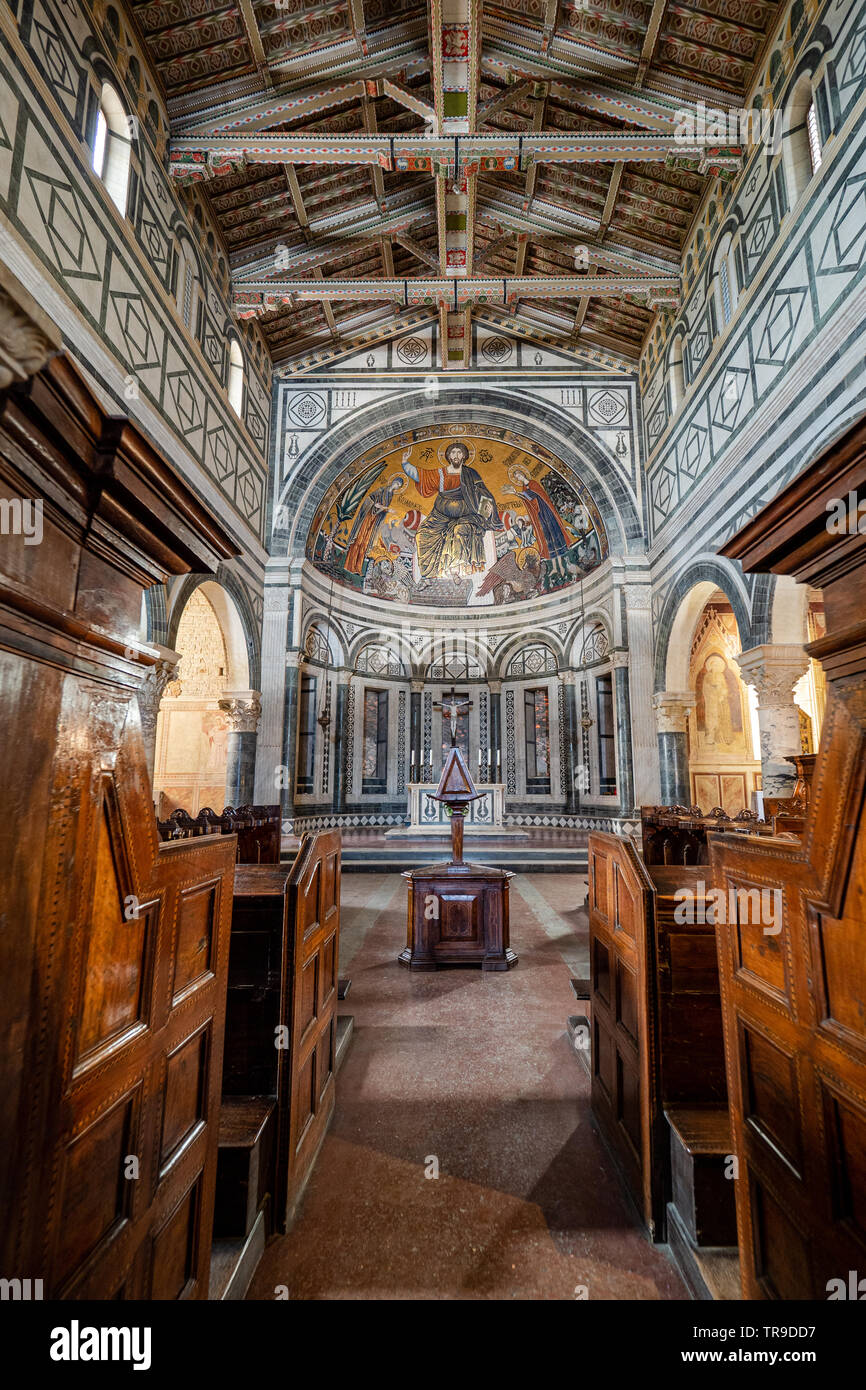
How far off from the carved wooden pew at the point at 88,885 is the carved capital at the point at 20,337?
0.06m

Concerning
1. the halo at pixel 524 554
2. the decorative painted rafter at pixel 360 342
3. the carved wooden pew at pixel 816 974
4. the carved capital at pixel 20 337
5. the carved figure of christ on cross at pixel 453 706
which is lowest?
the carved wooden pew at pixel 816 974

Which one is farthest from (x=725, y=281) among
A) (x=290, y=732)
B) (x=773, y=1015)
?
(x=290, y=732)

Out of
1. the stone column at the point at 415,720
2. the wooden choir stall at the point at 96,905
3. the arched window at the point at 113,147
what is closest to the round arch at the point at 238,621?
the arched window at the point at 113,147

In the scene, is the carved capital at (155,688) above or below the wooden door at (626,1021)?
above

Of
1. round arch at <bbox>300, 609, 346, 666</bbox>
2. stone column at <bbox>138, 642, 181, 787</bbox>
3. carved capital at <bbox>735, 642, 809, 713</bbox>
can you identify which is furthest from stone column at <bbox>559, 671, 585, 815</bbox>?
stone column at <bbox>138, 642, 181, 787</bbox>

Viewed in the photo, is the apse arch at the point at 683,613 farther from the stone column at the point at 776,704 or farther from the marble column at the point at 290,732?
the marble column at the point at 290,732

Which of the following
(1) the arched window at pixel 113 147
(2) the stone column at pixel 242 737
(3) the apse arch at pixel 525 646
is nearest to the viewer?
(1) the arched window at pixel 113 147

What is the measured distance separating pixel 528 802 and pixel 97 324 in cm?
1261

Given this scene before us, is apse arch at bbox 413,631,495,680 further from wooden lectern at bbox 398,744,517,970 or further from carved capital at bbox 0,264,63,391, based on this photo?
carved capital at bbox 0,264,63,391

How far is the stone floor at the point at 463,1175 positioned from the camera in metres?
2.09

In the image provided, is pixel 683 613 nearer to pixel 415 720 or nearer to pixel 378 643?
pixel 415 720

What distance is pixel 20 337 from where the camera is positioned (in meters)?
0.88

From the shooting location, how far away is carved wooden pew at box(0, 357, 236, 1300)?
1.04 m

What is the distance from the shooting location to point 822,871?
140 centimetres
